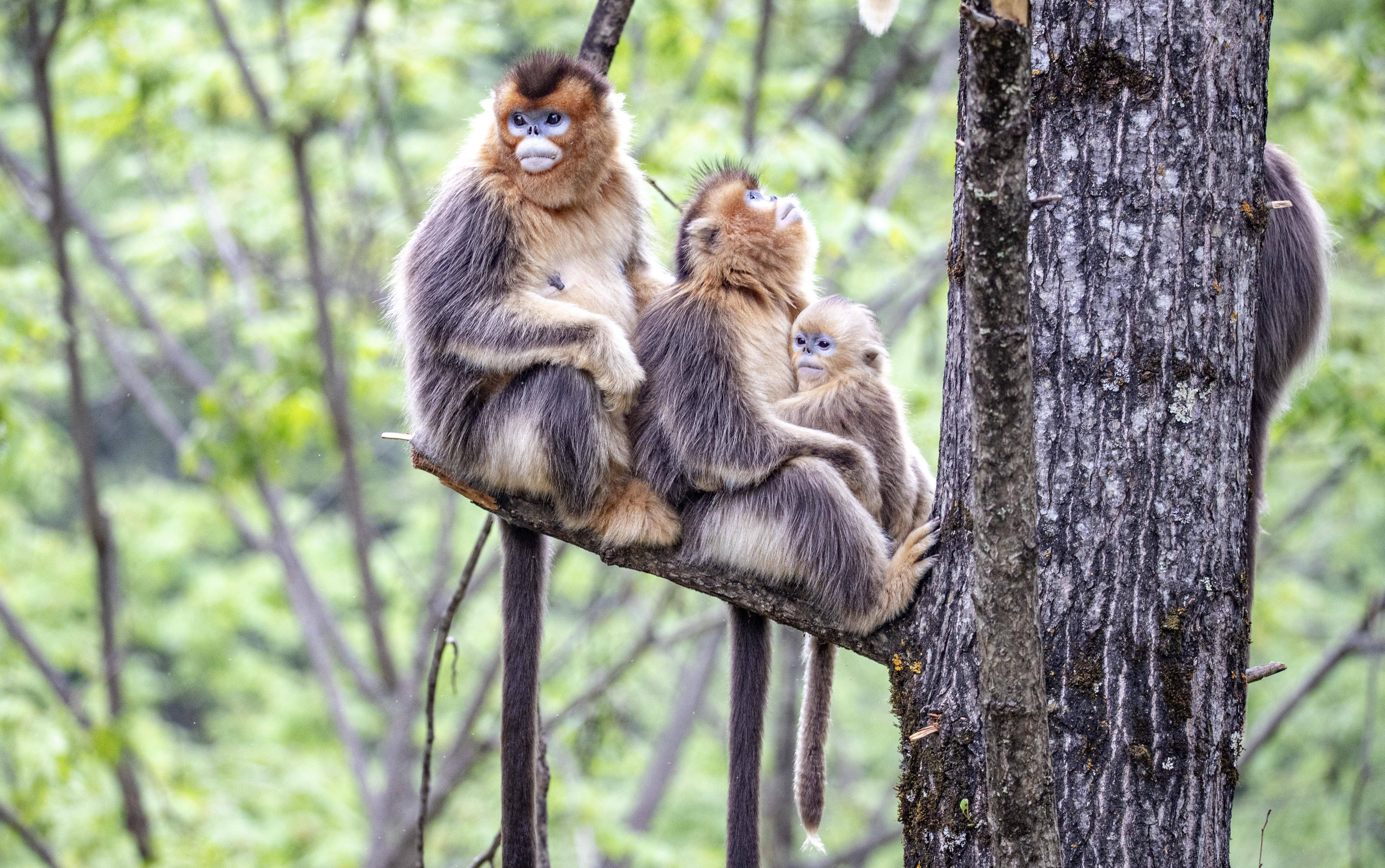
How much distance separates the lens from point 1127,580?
176 cm

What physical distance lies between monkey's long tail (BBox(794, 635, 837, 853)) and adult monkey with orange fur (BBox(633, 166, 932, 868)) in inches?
4.5

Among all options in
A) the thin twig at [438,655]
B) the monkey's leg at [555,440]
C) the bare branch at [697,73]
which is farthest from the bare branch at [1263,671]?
the bare branch at [697,73]

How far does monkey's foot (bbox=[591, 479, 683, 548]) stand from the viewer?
2.39 meters

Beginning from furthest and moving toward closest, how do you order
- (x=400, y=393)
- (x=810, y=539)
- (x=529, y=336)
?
(x=400, y=393), (x=529, y=336), (x=810, y=539)

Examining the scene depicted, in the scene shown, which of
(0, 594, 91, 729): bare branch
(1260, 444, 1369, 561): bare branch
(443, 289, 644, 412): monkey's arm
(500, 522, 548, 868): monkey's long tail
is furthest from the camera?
(1260, 444, 1369, 561): bare branch

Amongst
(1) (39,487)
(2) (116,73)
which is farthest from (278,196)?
(1) (39,487)

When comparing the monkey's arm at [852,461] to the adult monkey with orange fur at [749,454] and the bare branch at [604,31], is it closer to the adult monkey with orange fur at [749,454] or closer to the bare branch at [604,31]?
the adult monkey with orange fur at [749,454]

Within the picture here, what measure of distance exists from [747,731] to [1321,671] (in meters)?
3.64

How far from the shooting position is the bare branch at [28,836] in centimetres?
436

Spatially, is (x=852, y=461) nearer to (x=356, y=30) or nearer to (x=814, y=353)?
(x=814, y=353)

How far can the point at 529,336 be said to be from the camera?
248 cm

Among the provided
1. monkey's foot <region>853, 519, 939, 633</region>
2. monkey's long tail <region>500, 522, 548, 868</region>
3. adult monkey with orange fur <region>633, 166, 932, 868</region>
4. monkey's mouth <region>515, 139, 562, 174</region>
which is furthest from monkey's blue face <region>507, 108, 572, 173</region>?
monkey's foot <region>853, 519, 939, 633</region>

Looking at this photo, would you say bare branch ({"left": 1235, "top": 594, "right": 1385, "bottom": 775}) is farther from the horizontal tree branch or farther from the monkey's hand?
the monkey's hand

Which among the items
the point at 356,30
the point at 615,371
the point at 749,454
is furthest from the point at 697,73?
the point at 749,454
